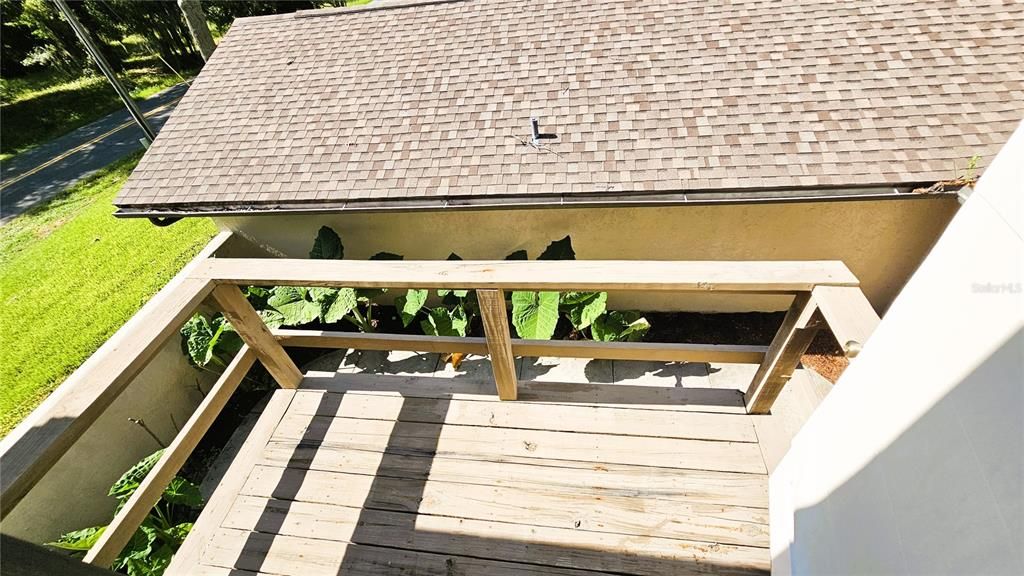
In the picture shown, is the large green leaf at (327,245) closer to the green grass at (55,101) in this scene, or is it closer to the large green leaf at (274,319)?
the large green leaf at (274,319)

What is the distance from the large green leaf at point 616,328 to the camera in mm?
3756

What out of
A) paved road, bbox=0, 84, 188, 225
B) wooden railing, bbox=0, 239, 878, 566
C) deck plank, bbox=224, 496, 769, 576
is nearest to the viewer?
wooden railing, bbox=0, 239, 878, 566

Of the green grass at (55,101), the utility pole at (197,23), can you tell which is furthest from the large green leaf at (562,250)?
the green grass at (55,101)

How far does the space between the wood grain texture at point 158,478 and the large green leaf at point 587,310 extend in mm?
2505

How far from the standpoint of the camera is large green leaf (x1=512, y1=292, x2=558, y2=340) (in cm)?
339

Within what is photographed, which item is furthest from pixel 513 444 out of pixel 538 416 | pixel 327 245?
pixel 327 245

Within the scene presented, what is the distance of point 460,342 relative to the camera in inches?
83.6

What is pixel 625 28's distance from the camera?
3.84 meters

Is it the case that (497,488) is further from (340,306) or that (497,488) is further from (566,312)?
(340,306)

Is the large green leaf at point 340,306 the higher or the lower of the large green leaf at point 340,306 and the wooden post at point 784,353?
the higher

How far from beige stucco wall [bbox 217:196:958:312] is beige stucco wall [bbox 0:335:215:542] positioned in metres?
1.53

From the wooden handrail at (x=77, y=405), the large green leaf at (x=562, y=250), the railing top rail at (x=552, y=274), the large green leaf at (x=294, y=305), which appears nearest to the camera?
the wooden handrail at (x=77, y=405)

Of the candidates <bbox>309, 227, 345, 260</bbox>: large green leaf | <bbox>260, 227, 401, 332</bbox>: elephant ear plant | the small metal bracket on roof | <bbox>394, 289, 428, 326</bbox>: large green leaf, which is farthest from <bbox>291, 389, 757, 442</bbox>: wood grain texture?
the small metal bracket on roof

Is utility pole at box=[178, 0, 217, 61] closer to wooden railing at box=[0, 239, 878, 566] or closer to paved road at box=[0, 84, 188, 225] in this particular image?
paved road at box=[0, 84, 188, 225]
